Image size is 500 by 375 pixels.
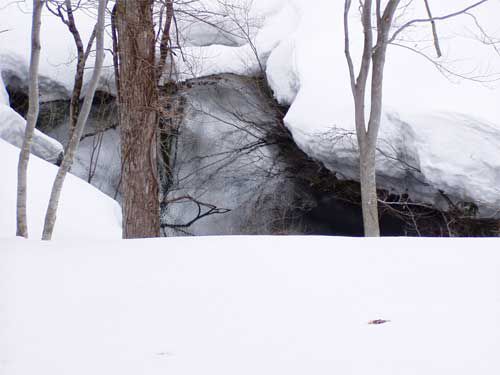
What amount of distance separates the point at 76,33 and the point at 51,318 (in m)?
8.72

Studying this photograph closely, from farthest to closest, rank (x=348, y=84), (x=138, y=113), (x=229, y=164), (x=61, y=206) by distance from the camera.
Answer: (x=229, y=164)
(x=348, y=84)
(x=61, y=206)
(x=138, y=113)

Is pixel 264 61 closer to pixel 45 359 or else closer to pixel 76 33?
pixel 76 33

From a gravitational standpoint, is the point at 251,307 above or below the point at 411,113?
below

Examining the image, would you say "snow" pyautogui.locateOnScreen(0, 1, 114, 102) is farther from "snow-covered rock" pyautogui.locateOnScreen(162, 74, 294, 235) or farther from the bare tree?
the bare tree

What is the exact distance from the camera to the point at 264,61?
34.1 feet

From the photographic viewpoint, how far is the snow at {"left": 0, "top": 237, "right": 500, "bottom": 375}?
1.72 metres

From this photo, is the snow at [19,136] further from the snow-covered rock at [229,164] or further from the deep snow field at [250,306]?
the deep snow field at [250,306]

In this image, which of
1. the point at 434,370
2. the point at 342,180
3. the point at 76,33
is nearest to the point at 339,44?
the point at 342,180

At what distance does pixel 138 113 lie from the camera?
602cm

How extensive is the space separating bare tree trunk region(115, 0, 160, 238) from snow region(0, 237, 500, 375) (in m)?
2.80

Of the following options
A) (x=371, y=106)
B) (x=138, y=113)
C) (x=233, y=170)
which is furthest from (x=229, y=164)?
(x=138, y=113)

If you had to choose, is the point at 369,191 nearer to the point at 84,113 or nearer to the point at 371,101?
the point at 371,101

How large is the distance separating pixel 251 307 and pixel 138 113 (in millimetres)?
4113

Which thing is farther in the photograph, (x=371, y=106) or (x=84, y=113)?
(x=371, y=106)
